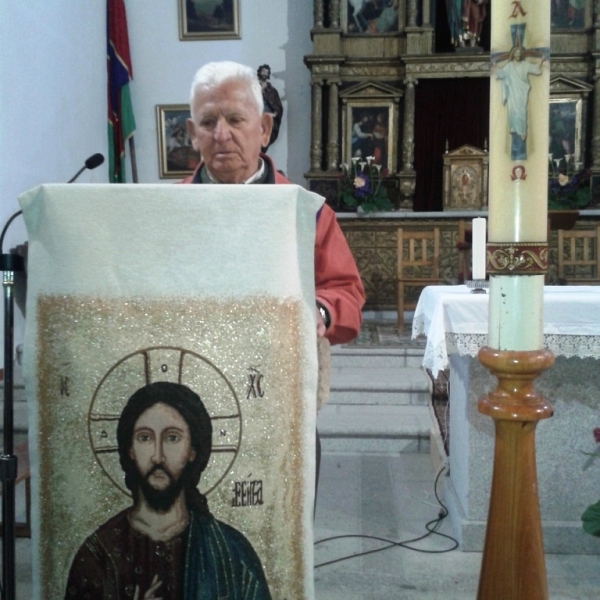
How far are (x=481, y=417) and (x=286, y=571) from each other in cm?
170

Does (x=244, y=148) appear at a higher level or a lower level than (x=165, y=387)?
higher

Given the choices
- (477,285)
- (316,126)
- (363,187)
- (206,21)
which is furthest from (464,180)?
(477,285)

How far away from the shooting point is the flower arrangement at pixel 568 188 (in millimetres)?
7383

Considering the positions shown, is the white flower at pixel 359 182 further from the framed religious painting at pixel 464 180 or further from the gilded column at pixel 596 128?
the gilded column at pixel 596 128

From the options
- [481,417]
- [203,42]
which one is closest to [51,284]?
[481,417]

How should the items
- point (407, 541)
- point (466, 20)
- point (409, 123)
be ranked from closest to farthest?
point (407, 541) → point (466, 20) → point (409, 123)

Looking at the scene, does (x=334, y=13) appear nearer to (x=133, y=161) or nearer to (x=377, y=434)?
(x=133, y=161)

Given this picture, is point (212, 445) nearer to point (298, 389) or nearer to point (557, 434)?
point (298, 389)

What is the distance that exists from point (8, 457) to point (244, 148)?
0.83 m

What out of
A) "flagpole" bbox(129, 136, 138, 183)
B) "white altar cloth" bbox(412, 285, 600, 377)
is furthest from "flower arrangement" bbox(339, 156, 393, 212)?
"white altar cloth" bbox(412, 285, 600, 377)

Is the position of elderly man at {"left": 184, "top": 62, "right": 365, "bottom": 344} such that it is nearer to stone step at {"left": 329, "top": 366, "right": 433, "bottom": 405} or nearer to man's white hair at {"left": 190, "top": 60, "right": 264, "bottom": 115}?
man's white hair at {"left": 190, "top": 60, "right": 264, "bottom": 115}

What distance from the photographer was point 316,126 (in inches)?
310

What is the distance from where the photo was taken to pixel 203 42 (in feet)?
26.5

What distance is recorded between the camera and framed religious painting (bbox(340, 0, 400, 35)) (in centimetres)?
791
